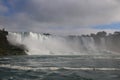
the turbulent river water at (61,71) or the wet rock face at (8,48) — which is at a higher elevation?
the wet rock face at (8,48)

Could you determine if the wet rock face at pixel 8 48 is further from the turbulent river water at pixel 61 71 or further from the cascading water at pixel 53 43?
the turbulent river water at pixel 61 71

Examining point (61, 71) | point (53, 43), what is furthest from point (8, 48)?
point (61, 71)

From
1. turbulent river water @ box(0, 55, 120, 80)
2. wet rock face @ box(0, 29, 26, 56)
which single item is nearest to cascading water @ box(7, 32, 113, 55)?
wet rock face @ box(0, 29, 26, 56)

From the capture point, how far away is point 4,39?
183 m

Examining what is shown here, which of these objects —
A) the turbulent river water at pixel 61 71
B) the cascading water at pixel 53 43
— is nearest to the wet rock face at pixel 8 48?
the cascading water at pixel 53 43

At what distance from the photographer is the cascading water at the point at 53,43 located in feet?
563

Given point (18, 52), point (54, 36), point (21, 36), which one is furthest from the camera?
point (54, 36)

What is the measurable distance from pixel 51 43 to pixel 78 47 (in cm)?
1909

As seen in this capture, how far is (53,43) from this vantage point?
18225 centimetres

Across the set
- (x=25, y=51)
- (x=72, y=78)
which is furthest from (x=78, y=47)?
(x=72, y=78)

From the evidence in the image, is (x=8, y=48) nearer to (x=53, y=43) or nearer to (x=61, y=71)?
(x=53, y=43)

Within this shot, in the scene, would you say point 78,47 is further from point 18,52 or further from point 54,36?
point 18,52

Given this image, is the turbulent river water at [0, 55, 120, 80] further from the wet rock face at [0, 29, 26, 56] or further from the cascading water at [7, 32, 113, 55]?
the cascading water at [7, 32, 113, 55]

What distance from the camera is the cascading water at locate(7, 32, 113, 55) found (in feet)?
563
